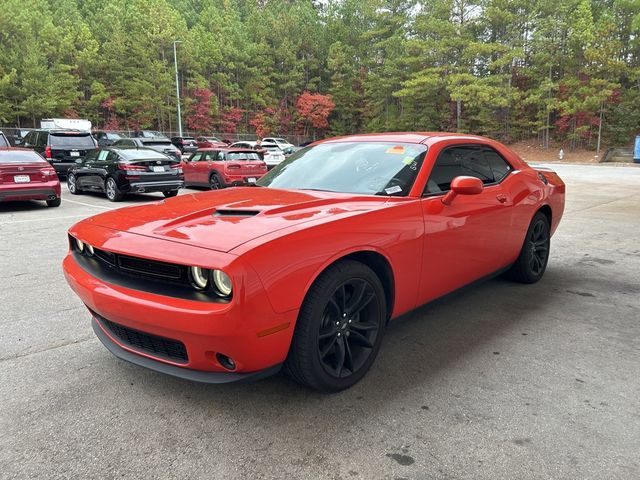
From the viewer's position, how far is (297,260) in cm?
240

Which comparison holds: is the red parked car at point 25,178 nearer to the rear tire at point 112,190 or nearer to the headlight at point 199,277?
the rear tire at point 112,190

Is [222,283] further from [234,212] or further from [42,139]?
[42,139]

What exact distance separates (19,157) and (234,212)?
30.4 ft

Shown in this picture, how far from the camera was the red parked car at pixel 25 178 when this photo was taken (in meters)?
9.62

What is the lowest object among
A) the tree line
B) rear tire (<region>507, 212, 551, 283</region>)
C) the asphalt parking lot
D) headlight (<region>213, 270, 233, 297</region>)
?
the asphalt parking lot

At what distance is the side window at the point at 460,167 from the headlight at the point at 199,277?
1.72 metres

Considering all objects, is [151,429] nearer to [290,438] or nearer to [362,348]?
[290,438]

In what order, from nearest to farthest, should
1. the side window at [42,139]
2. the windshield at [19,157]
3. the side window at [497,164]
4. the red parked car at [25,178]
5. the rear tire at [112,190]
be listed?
the side window at [497,164], the red parked car at [25,178], the windshield at [19,157], the rear tire at [112,190], the side window at [42,139]

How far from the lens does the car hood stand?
97.5 inches

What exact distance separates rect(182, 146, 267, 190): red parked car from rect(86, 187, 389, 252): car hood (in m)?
10.4

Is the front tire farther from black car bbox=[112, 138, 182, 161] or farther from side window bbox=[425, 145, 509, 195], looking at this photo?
black car bbox=[112, 138, 182, 161]

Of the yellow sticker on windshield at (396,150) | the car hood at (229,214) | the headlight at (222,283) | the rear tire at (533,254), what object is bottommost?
the rear tire at (533,254)

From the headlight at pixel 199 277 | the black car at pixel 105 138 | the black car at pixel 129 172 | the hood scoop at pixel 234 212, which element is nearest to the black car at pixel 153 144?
the black car at pixel 105 138

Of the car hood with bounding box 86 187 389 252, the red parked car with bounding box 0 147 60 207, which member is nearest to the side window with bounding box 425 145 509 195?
the car hood with bounding box 86 187 389 252
